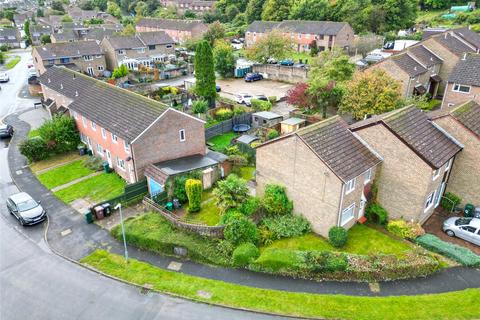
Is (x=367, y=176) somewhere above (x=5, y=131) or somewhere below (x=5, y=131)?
above

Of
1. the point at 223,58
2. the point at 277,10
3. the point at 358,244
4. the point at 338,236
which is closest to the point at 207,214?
the point at 338,236

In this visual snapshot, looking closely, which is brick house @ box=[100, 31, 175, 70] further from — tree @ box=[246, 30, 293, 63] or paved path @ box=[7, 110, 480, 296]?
paved path @ box=[7, 110, 480, 296]

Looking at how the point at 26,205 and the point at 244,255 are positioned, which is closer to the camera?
the point at 244,255

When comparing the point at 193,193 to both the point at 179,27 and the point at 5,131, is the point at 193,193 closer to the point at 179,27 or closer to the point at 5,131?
the point at 5,131

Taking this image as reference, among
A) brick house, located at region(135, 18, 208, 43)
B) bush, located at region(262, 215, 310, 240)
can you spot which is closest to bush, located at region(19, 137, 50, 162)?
bush, located at region(262, 215, 310, 240)

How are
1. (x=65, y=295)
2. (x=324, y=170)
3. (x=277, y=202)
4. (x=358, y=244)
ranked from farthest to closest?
(x=277, y=202), (x=358, y=244), (x=324, y=170), (x=65, y=295)

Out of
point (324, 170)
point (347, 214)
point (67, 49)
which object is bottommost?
point (347, 214)

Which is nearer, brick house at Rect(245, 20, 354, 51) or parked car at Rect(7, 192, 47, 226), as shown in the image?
parked car at Rect(7, 192, 47, 226)

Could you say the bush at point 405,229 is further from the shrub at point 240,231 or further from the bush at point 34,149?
the bush at point 34,149
